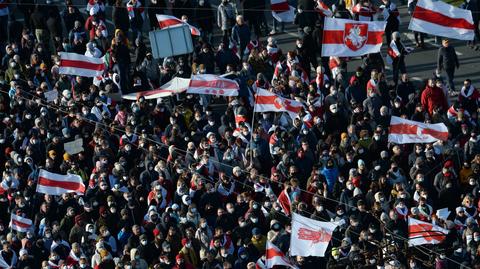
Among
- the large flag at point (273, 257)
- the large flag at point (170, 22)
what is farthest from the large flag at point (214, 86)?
the large flag at point (273, 257)

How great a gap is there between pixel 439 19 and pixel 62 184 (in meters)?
8.93

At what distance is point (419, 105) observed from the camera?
1718 inches

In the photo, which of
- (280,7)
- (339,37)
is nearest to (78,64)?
(280,7)

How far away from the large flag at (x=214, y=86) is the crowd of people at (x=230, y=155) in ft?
0.92

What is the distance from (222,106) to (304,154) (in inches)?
213

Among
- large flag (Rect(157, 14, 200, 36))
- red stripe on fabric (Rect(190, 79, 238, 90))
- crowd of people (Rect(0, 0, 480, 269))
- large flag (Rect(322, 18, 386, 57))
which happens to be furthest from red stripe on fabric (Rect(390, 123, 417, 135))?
large flag (Rect(157, 14, 200, 36))

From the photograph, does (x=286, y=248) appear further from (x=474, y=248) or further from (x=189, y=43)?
(x=189, y=43)

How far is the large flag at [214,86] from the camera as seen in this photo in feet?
148

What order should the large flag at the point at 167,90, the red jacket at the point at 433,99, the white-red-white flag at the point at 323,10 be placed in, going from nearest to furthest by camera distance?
the red jacket at the point at 433,99, the large flag at the point at 167,90, the white-red-white flag at the point at 323,10

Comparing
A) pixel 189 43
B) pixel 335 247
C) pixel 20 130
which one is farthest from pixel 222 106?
pixel 335 247

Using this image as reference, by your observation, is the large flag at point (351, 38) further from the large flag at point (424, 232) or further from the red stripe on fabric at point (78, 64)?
the red stripe on fabric at point (78, 64)

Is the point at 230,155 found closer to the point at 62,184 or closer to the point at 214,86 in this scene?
the point at 214,86

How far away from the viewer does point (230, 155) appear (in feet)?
142

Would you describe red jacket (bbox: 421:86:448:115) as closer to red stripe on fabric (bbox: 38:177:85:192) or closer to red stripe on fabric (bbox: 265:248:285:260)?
red stripe on fabric (bbox: 265:248:285:260)
